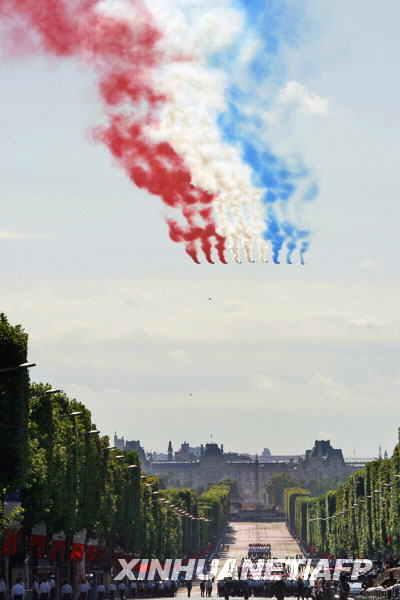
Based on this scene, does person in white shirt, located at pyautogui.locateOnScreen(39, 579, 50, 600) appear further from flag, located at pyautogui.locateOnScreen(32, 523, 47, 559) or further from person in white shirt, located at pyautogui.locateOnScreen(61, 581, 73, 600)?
person in white shirt, located at pyautogui.locateOnScreen(61, 581, 73, 600)

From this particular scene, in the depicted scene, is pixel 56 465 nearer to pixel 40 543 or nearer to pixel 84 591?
pixel 40 543

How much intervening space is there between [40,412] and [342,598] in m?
25.4

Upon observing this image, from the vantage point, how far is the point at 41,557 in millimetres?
113875

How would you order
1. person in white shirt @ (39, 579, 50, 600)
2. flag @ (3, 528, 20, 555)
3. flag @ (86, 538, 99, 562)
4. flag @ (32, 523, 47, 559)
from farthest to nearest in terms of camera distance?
flag @ (86, 538, 99, 562) < flag @ (32, 523, 47, 559) < person in white shirt @ (39, 579, 50, 600) < flag @ (3, 528, 20, 555)

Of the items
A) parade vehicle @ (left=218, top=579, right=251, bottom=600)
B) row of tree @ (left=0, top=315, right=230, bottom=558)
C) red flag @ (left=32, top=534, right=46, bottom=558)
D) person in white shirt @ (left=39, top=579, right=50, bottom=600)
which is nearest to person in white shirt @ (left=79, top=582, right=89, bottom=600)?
row of tree @ (left=0, top=315, right=230, bottom=558)

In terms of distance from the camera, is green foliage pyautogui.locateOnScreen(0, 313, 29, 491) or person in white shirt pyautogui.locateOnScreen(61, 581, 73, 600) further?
person in white shirt pyautogui.locateOnScreen(61, 581, 73, 600)

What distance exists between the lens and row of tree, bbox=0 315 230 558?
281 ft

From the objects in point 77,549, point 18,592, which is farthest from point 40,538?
point 18,592

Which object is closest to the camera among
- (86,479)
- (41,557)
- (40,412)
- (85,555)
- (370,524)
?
(40,412)

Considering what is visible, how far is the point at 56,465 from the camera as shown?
105m

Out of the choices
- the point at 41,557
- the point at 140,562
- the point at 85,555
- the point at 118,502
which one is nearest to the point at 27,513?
the point at 41,557

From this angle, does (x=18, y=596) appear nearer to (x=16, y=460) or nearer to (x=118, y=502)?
(x=16, y=460)

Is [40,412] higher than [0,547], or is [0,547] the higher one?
[40,412]

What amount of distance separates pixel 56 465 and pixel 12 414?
19515mm
